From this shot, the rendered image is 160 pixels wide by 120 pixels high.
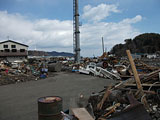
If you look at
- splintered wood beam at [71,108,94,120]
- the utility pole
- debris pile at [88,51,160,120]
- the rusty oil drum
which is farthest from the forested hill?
the rusty oil drum

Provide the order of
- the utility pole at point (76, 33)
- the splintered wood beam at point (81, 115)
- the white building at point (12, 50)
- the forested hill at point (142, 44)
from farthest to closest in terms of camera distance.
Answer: the forested hill at point (142, 44)
the white building at point (12, 50)
the utility pole at point (76, 33)
the splintered wood beam at point (81, 115)

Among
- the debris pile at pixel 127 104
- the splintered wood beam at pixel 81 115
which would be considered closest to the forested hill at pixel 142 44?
the debris pile at pixel 127 104

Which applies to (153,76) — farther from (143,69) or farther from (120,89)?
(143,69)

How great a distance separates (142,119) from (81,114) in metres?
1.59

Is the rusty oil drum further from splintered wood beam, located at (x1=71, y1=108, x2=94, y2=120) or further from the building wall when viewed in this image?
the building wall

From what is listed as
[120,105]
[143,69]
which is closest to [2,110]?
[120,105]

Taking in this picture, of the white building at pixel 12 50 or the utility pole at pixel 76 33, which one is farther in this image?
the white building at pixel 12 50

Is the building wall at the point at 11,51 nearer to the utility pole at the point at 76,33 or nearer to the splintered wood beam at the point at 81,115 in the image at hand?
the utility pole at the point at 76,33

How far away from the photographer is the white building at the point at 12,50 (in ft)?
140

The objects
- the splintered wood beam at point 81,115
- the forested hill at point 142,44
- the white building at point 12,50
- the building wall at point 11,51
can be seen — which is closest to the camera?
the splintered wood beam at point 81,115

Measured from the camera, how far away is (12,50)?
43.8 metres

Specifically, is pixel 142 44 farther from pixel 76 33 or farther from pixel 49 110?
pixel 49 110

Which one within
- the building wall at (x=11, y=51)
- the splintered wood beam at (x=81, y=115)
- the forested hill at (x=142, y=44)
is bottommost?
the splintered wood beam at (x=81, y=115)

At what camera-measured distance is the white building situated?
42.5m
